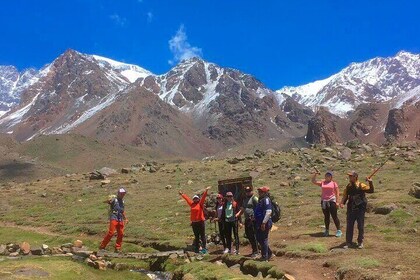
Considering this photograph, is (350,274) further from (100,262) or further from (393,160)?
(393,160)

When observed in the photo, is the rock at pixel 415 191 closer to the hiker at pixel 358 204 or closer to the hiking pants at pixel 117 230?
the hiker at pixel 358 204

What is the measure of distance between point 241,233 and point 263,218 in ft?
27.2

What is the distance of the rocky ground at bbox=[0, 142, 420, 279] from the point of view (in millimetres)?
19172

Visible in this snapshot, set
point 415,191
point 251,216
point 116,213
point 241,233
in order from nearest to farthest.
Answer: point 251,216 → point 116,213 → point 241,233 → point 415,191

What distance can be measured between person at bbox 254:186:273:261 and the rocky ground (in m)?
0.89

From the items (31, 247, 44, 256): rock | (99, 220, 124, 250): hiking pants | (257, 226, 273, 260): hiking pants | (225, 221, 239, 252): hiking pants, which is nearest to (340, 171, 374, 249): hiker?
(257, 226, 273, 260): hiking pants

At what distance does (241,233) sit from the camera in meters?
28.4

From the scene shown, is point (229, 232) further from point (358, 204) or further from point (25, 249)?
point (25, 249)

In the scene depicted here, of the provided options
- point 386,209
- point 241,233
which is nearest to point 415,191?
point 386,209

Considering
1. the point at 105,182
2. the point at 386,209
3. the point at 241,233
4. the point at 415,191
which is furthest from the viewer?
the point at 105,182

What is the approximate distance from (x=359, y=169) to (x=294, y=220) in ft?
74.5

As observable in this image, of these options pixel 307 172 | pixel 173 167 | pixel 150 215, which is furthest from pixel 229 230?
pixel 173 167

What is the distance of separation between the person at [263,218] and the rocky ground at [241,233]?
34.9 inches

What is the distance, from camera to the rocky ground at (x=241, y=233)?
19.2 meters
